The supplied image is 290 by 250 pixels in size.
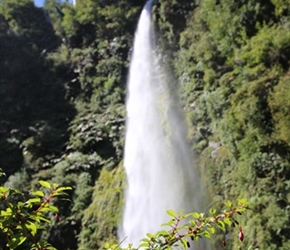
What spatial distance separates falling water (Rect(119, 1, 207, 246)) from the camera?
12258 millimetres

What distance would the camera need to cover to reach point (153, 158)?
47.9ft

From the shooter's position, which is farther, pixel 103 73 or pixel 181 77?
pixel 103 73

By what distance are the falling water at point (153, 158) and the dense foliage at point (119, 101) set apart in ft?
1.89

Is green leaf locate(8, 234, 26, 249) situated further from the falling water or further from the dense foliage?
the falling water

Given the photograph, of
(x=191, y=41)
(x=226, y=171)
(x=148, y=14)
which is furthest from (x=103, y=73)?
(x=226, y=171)

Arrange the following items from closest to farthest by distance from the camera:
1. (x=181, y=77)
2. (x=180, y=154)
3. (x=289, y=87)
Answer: (x=289, y=87) < (x=180, y=154) < (x=181, y=77)

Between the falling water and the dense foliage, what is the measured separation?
1.89 feet

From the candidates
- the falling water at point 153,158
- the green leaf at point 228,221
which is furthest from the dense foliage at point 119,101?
the green leaf at point 228,221

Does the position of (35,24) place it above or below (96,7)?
above

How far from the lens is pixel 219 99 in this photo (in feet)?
38.3

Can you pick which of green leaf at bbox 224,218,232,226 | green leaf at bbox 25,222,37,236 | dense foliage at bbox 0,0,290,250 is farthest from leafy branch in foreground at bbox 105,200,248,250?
dense foliage at bbox 0,0,290,250

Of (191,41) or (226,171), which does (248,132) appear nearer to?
(226,171)

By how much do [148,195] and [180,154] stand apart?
1.83m

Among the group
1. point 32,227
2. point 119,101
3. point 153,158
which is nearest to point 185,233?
point 32,227
